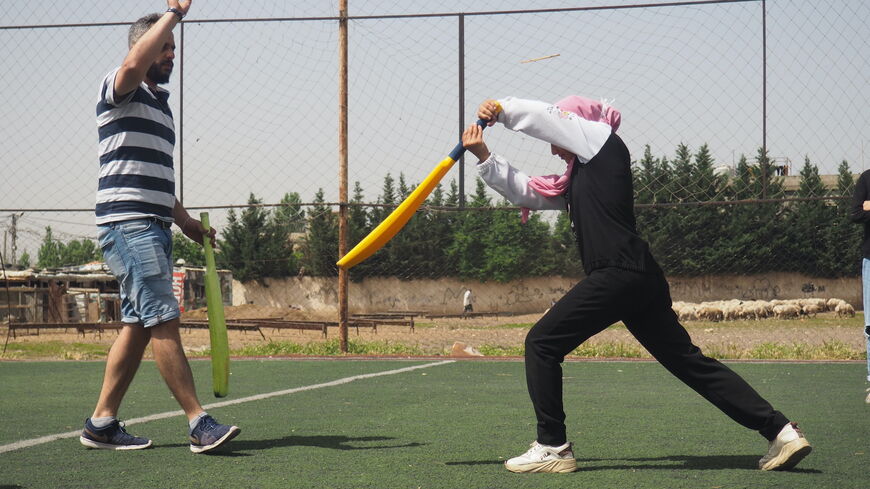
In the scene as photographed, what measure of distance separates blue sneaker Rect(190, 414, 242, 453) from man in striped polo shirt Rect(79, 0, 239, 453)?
0.02 meters

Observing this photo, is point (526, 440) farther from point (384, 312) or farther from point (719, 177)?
point (384, 312)

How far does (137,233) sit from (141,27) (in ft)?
3.19

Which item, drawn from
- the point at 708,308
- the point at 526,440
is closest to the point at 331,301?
the point at 708,308

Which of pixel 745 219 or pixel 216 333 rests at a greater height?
pixel 745 219

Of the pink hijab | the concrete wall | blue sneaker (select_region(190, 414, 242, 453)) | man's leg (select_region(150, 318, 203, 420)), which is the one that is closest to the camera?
the pink hijab

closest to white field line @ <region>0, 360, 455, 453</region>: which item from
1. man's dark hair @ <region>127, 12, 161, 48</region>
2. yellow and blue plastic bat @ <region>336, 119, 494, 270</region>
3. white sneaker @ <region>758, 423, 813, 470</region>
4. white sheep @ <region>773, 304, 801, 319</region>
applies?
yellow and blue plastic bat @ <region>336, 119, 494, 270</region>

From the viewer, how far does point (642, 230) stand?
23.7m

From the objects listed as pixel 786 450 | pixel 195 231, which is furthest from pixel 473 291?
pixel 786 450

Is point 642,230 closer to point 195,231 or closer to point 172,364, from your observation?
point 195,231

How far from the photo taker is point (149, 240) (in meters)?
4.21

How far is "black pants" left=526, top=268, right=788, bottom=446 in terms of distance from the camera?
142 inches

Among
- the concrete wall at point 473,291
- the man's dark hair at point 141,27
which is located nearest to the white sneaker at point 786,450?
the man's dark hair at point 141,27

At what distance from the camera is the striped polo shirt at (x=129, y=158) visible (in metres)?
4.22

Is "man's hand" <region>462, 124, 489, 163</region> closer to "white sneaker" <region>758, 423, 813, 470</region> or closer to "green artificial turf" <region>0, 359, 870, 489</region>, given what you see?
"green artificial turf" <region>0, 359, 870, 489</region>
